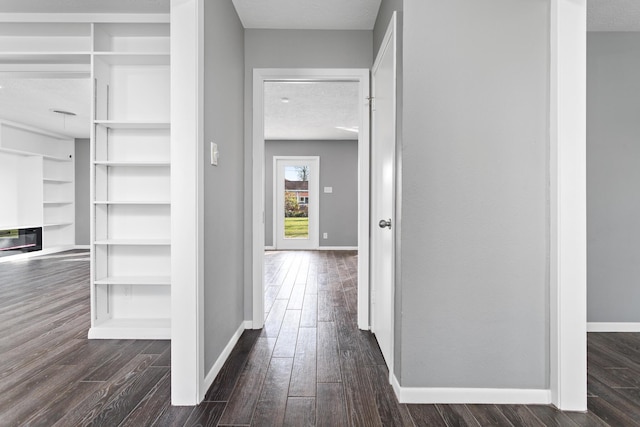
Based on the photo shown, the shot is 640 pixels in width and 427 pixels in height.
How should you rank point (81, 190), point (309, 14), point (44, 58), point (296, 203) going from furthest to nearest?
point (296, 203)
point (81, 190)
point (44, 58)
point (309, 14)

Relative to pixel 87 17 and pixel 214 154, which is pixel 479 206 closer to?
pixel 214 154

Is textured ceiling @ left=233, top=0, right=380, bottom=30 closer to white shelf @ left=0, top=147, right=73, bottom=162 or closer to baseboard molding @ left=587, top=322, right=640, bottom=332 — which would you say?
baseboard molding @ left=587, top=322, right=640, bottom=332

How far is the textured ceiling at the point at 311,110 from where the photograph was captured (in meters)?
4.62

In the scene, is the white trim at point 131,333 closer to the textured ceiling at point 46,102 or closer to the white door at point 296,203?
the textured ceiling at point 46,102

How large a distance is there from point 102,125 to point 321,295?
257cm

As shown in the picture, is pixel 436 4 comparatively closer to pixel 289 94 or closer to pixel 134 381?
pixel 134 381

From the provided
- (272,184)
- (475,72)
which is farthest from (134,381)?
(272,184)

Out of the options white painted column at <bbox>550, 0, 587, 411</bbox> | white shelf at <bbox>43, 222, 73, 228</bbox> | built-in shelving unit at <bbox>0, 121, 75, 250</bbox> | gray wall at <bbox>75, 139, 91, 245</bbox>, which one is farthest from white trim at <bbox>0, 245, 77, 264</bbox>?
white painted column at <bbox>550, 0, 587, 411</bbox>

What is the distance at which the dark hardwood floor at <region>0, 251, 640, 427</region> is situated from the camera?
1663 millimetres

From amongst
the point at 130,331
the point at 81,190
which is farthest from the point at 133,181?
the point at 81,190

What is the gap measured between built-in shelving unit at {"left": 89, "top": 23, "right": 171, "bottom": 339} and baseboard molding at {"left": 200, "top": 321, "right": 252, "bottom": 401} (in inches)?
23.4

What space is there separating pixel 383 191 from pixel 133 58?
7.00 feet

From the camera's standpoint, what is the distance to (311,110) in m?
5.53

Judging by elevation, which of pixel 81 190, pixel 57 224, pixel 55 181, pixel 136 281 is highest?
pixel 55 181
